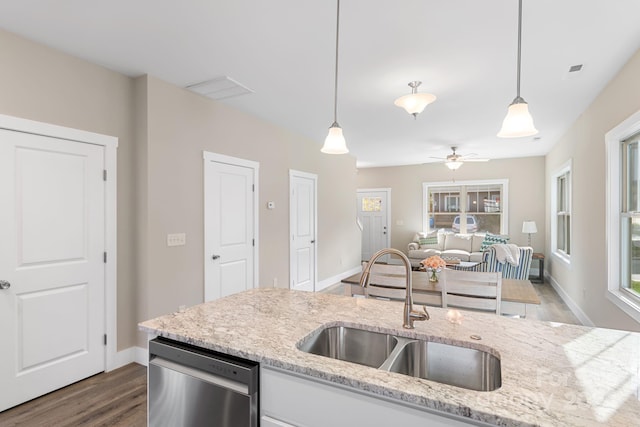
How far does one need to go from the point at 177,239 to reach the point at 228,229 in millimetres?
705

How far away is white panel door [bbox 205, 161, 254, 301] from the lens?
366cm

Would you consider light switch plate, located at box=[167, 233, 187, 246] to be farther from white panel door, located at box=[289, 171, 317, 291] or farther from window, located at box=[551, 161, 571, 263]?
window, located at box=[551, 161, 571, 263]

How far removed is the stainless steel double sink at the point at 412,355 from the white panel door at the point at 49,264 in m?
2.32

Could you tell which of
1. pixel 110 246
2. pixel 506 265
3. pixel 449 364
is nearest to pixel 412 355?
pixel 449 364

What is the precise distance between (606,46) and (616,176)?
1222 mm

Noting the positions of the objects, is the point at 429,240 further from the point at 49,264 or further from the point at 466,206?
the point at 49,264

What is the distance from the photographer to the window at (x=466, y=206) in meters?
7.78

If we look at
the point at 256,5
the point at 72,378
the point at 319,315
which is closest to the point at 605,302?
the point at 319,315

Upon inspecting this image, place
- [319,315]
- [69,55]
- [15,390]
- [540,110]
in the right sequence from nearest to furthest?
[319,315], [15,390], [69,55], [540,110]

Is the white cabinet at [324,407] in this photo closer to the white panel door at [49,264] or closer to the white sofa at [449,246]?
the white panel door at [49,264]

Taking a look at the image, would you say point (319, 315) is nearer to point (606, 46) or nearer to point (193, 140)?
point (193, 140)

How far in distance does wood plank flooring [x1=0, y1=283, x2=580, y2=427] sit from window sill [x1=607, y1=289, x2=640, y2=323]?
362 centimetres

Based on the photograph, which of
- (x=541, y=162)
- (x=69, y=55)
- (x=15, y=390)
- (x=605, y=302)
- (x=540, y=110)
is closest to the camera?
(x=15, y=390)

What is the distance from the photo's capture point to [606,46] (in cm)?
252
